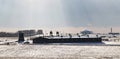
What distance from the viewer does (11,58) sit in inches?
1314

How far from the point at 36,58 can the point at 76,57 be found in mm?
5432

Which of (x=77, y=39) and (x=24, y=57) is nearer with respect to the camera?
(x=24, y=57)

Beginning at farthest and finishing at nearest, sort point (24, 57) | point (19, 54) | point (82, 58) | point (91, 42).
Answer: point (91, 42)
point (19, 54)
point (24, 57)
point (82, 58)

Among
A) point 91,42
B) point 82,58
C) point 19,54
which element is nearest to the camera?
point 82,58

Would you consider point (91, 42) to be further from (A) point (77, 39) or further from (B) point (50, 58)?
(B) point (50, 58)

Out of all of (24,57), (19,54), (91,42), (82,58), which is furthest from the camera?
(91,42)

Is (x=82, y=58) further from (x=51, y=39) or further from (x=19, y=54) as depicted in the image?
(x=51, y=39)

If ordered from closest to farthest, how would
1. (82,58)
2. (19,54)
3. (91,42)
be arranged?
(82,58)
(19,54)
(91,42)

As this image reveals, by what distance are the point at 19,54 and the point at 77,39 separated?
19409 mm

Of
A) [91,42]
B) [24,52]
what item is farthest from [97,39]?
[24,52]

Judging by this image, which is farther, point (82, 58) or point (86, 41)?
point (86, 41)

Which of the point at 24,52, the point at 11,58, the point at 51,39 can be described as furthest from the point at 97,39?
the point at 11,58

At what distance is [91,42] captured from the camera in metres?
52.1

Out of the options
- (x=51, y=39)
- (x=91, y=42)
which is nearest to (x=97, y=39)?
(x=91, y=42)
